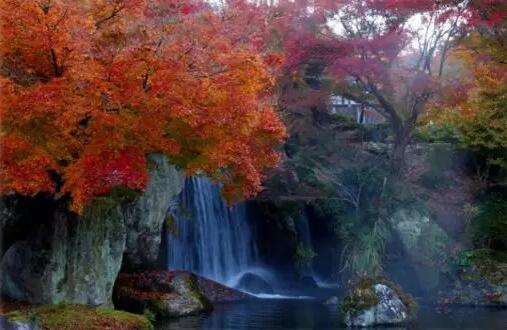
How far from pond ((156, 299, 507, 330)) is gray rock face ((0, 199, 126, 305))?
2.08 metres

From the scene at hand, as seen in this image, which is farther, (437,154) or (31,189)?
(437,154)

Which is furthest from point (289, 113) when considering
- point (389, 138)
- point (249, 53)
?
point (249, 53)

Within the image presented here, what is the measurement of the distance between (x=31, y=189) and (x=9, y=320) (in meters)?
2.35

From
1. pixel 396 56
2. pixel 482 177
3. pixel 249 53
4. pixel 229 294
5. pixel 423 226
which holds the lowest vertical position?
pixel 229 294

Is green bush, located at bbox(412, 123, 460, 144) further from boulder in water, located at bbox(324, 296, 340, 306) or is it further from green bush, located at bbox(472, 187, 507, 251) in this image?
boulder in water, located at bbox(324, 296, 340, 306)

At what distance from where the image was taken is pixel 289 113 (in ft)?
78.6

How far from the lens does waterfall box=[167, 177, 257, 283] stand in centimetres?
2348

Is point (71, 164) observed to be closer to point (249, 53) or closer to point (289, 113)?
point (249, 53)

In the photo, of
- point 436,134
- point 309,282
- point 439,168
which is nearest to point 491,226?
point 439,168

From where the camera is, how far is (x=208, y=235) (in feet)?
79.3

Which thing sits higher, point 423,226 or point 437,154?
point 437,154

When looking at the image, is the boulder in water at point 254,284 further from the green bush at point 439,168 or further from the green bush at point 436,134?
the green bush at point 436,134

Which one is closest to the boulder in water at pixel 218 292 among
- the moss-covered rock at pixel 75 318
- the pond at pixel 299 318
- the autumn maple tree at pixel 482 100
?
the pond at pixel 299 318

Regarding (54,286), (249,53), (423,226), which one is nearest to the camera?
(249,53)
